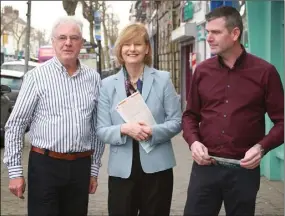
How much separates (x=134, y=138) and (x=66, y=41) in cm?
80

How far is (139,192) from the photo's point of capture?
148 inches

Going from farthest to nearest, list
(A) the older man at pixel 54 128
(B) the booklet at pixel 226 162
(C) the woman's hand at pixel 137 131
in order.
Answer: (A) the older man at pixel 54 128
(C) the woman's hand at pixel 137 131
(B) the booklet at pixel 226 162

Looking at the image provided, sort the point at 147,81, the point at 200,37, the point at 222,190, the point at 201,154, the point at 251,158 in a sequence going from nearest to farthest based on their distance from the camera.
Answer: the point at 251,158, the point at 201,154, the point at 222,190, the point at 147,81, the point at 200,37

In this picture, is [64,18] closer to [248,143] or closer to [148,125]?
[148,125]

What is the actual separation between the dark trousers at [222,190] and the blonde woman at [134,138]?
0.28m

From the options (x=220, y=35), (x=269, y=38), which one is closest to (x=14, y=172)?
(x=220, y=35)

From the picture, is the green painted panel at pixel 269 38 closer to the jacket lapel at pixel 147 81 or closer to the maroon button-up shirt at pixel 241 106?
the jacket lapel at pixel 147 81

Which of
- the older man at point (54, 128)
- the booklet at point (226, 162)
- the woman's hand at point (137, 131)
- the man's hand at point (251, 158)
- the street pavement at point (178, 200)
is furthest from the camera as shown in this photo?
the street pavement at point (178, 200)

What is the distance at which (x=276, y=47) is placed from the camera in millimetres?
7848

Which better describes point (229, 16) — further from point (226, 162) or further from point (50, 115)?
point (50, 115)

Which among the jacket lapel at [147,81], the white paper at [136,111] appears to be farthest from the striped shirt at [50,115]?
the jacket lapel at [147,81]

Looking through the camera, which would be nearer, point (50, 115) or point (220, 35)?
point (220, 35)

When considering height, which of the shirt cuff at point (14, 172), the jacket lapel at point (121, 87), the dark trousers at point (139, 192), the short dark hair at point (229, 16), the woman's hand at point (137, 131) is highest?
the short dark hair at point (229, 16)

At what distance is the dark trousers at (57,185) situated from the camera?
3701 millimetres
